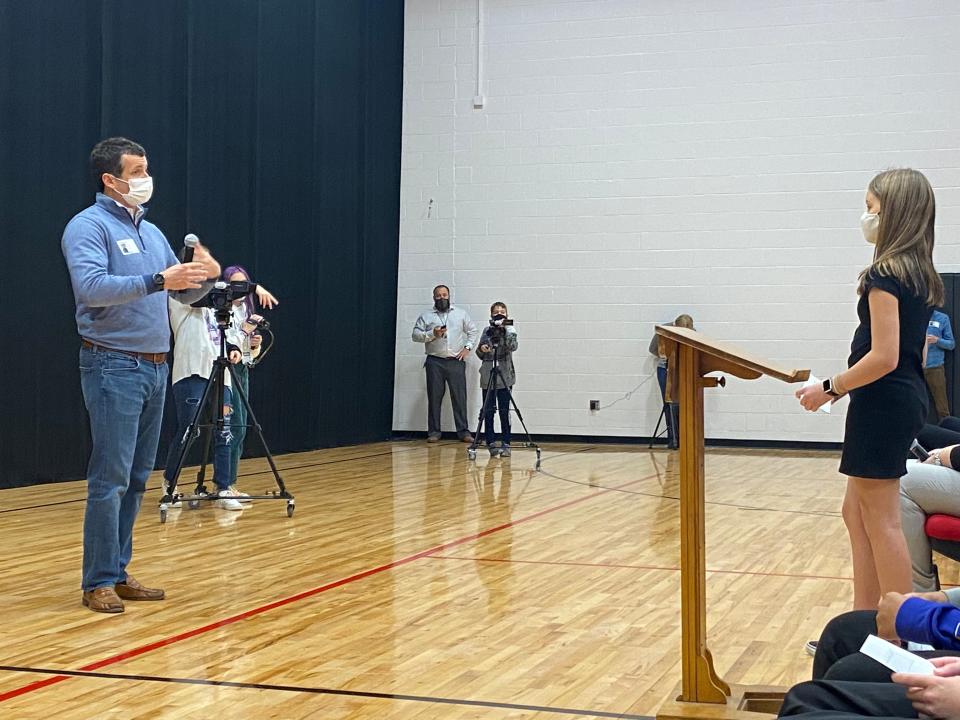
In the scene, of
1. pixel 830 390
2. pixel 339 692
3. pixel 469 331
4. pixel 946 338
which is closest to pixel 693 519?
pixel 830 390

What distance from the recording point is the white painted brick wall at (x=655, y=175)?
1079 centimetres

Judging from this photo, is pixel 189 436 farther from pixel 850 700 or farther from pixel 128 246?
pixel 850 700

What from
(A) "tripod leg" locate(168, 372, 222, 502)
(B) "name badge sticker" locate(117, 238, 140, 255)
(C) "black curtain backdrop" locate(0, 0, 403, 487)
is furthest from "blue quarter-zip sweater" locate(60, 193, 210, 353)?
(C) "black curtain backdrop" locate(0, 0, 403, 487)

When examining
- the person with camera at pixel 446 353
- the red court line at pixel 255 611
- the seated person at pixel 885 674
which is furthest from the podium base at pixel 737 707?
the person with camera at pixel 446 353

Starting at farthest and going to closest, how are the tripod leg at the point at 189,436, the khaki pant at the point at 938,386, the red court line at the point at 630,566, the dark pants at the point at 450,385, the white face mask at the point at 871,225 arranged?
the dark pants at the point at 450,385
the khaki pant at the point at 938,386
the tripod leg at the point at 189,436
the red court line at the point at 630,566
the white face mask at the point at 871,225

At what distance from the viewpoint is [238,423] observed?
6410 mm

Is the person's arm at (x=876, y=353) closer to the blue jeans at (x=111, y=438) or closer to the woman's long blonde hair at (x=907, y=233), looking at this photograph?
the woman's long blonde hair at (x=907, y=233)

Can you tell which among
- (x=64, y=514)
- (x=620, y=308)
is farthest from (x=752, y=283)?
(x=64, y=514)

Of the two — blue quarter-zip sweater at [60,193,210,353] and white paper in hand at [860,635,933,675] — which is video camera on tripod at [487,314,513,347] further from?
white paper in hand at [860,635,933,675]

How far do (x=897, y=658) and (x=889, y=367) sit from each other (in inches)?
47.4

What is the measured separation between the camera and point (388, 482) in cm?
784

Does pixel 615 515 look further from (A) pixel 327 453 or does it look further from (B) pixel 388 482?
(A) pixel 327 453

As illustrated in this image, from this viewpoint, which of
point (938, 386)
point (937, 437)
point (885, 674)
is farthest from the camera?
point (938, 386)

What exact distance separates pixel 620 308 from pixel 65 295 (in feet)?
18.9
